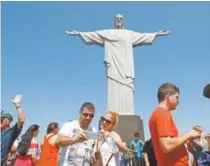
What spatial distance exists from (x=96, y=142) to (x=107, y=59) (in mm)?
11433

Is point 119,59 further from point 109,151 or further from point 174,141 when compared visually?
point 174,141

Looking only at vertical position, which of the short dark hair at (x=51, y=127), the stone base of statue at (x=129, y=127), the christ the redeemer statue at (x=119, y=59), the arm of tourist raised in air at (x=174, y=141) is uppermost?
the christ the redeemer statue at (x=119, y=59)

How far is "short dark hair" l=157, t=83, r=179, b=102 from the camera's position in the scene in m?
3.25

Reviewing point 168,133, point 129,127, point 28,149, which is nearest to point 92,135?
point 168,133

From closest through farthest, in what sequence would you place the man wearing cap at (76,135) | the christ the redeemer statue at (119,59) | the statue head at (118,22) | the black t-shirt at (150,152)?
the man wearing cap at (76,135)
the black t-shirt at (150,152)
the christ the redeemer statue at (119,59)
the statue head at (118,22)

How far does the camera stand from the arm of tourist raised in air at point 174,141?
9.74 ft

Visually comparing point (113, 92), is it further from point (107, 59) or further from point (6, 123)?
point (6, 123)

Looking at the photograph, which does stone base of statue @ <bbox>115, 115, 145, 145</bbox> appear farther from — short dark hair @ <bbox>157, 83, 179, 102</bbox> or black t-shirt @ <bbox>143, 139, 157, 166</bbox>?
short dark hair @ <bbox>157, 83, 179, 102</bbox>

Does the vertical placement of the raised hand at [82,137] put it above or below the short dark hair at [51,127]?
below

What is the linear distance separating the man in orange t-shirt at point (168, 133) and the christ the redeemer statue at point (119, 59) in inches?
447

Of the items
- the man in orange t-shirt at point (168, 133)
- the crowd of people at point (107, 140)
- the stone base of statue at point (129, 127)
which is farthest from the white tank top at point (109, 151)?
the stone base of statue at point (129, 127)

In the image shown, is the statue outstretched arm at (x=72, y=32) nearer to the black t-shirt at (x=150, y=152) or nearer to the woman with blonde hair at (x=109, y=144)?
the black t-shirt at (x=150, y=152)

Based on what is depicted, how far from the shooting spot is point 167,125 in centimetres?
308

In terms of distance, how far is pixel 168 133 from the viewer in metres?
3.04
